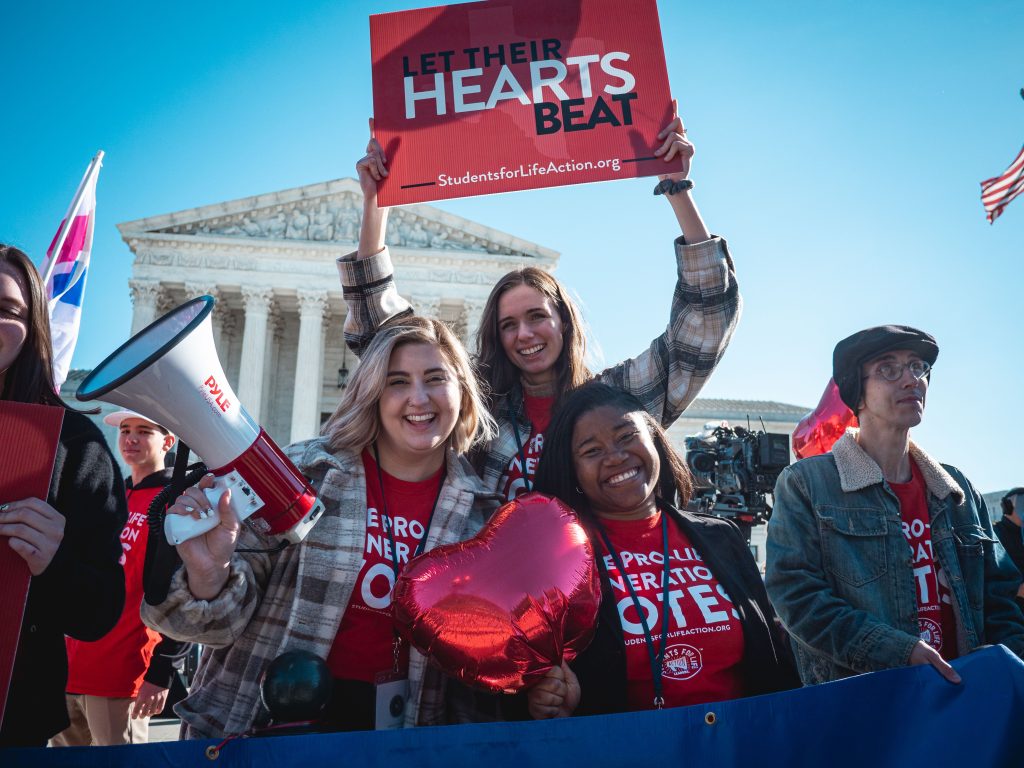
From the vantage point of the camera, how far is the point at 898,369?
9.77 feet

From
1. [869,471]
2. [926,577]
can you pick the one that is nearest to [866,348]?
[869,471]

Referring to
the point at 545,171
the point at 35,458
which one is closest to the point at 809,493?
the point at 545,171

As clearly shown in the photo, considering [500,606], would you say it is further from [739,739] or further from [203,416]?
[203,416]

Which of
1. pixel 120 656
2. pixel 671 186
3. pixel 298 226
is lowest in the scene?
pixel 120 656

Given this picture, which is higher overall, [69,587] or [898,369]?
[898,369]

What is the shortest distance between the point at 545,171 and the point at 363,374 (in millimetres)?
1063

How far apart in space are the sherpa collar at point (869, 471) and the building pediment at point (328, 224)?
30462 millimetres

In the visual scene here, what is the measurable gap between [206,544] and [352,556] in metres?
0.44

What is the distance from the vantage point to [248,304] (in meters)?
31.2

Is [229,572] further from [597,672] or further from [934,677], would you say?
[934,677]

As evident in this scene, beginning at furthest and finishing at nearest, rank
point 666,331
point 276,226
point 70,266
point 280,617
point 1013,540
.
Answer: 1. point 276,226
2. point 70,266
3. point 1013,540
4. point 666,331
5. point 280,617

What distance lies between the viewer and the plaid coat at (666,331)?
286 centimetres

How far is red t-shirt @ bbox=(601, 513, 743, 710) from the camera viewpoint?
6.45 feet

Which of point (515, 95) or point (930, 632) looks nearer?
point (930, 632)
